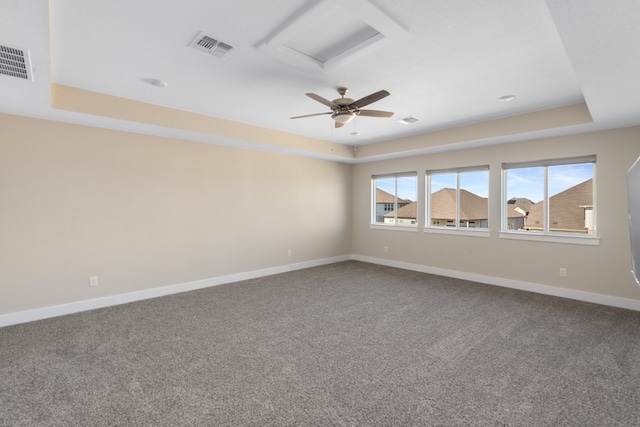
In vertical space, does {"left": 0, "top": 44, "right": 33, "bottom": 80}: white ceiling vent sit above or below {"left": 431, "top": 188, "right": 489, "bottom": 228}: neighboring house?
above

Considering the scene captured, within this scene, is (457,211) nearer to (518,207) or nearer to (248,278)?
(518,207)

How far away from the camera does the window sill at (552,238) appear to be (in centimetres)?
420

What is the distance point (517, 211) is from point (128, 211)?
19.5ft

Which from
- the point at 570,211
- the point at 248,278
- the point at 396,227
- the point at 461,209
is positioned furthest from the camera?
the point at 396,227

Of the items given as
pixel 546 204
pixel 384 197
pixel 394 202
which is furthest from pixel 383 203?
pixel 546 204

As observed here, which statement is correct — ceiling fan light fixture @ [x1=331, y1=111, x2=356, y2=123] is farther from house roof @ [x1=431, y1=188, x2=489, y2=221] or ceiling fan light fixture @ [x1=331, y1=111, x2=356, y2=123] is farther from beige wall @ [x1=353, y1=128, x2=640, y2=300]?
house roof @ [x1=431, y1=188, x2=489, y2=221]

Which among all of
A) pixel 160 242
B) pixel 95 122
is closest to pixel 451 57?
pixel 95 122

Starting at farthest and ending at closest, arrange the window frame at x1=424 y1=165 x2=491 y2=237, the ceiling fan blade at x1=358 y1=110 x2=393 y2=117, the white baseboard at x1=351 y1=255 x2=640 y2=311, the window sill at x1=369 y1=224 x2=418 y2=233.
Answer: the window sill at x1=369 y1=224 x2=418 y2=233 < the window frame at x1=424 y1=165 x2=491 y2=237 < the white baseboard at x1=351 y1=255 x2=640 y2=311 < the ceiling fan blade at x1=358 y1=110 x2=393 y2=117

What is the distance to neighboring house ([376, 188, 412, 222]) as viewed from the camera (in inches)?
268

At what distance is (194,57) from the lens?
271 cm

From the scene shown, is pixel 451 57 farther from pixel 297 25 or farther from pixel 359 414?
pixel 359 414

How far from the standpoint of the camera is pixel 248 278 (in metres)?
5.45

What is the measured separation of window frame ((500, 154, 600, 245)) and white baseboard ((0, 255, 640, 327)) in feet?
2.34

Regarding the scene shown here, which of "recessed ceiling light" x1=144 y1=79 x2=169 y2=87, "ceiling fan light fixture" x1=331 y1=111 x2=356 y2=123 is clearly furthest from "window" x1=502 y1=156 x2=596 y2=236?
"recessed ceiling light" x1=144 y1=79 x2=169 y2=87
